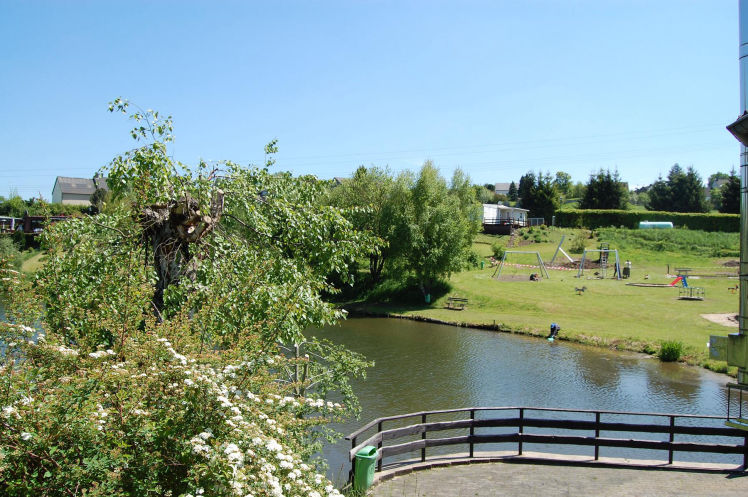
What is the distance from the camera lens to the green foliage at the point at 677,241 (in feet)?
197

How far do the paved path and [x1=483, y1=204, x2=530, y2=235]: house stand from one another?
63869mm

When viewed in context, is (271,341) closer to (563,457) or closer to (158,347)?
(158,347)

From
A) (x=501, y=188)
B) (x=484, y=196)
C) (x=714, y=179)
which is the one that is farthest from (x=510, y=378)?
(x=714, y=179)

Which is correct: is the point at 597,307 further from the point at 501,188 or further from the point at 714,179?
the point at 714,179

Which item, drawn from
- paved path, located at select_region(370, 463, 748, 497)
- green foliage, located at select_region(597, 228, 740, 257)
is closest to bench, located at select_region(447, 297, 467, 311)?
green foliage, located at select_region(597, 228, 740, 257)

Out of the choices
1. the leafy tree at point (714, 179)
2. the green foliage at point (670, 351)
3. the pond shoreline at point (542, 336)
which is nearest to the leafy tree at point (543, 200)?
the pond shoreline at point (542, 336)

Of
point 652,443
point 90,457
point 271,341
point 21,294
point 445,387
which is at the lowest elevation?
point 445,387

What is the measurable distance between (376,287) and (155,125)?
39.3 meters

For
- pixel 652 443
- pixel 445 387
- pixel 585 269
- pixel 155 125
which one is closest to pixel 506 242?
pixel 585 269

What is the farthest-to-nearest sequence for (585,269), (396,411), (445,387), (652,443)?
Result: (585,269) → (445,387) → (396,411) → (652,443)

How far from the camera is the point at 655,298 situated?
38781 mm

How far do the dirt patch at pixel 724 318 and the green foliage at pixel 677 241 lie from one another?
28712 mm

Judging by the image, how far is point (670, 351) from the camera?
89.3 ft

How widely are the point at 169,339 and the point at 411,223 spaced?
37.1 metres
